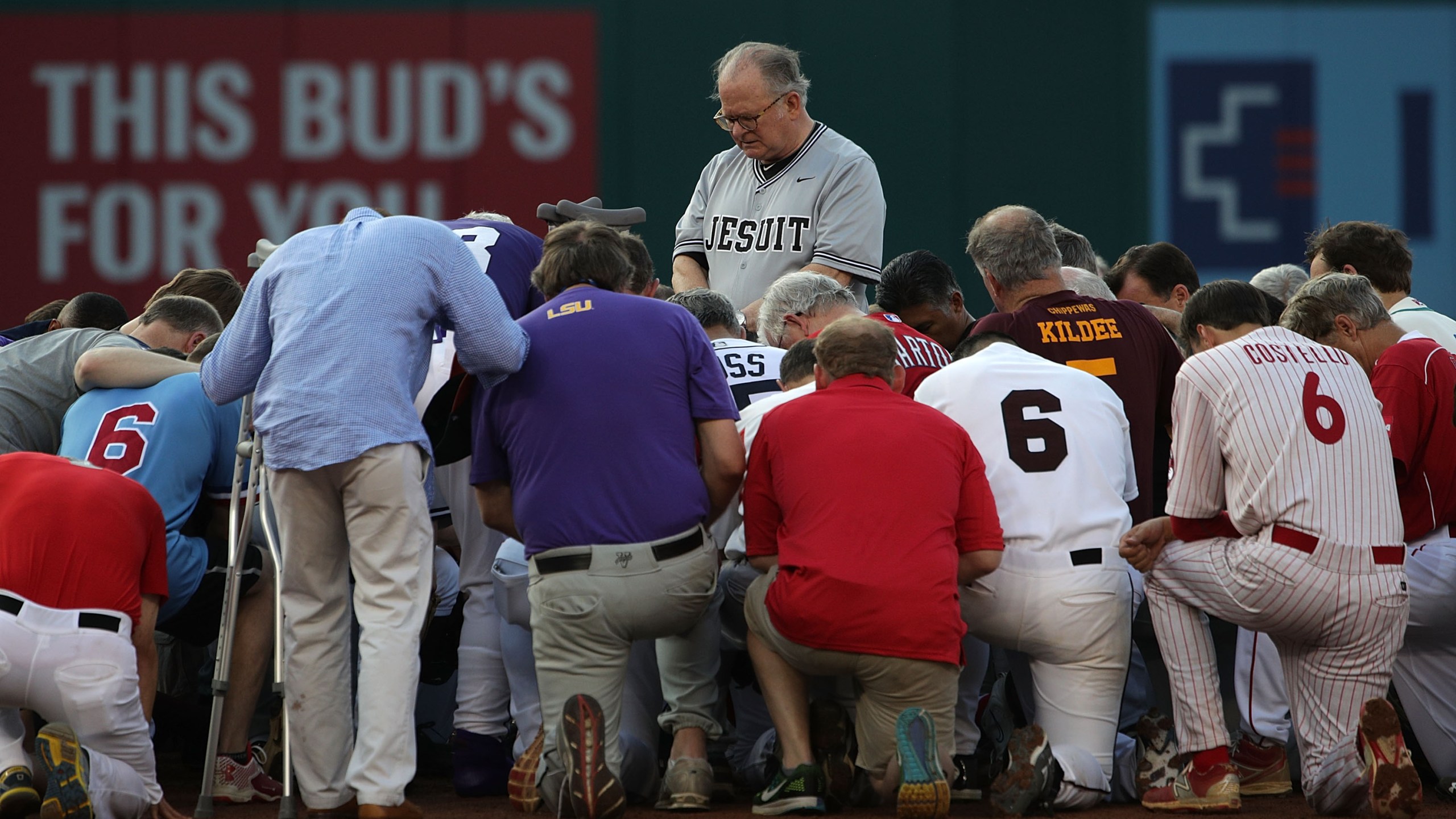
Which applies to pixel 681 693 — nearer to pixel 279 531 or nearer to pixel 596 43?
pixel 279 531

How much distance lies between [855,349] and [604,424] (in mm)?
735

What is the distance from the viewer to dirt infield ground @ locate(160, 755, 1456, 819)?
14.1ft

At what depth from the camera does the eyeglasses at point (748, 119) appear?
595 cm

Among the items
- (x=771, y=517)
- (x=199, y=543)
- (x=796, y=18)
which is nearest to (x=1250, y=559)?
(x=771, y=517)

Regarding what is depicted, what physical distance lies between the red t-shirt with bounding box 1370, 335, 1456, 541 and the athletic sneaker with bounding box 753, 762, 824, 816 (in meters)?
2.02

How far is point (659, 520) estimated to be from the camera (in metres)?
4.20

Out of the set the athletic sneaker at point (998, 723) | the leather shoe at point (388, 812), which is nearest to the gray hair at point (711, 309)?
the athletic sneaker at point (998, 723)

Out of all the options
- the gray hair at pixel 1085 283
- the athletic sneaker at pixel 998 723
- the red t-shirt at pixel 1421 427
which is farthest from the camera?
the gray hair at pixel 1085 283

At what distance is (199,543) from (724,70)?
2656mm

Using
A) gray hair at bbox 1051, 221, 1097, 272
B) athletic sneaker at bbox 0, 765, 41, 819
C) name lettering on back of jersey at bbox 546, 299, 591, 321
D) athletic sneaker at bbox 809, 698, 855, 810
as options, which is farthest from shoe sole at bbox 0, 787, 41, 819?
gray hair at bbox 1051, 221, 1097, 272

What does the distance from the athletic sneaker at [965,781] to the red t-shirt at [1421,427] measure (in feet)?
5.09

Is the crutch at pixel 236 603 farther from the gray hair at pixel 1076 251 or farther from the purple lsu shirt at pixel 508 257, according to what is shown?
the gray hair at pixel 1076 251

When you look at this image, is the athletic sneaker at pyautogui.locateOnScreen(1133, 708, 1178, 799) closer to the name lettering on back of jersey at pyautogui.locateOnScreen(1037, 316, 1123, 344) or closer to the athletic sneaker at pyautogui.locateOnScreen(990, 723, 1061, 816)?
the athletic sneaker at pyautogui.locateOnScreen(990, 723, 1061, 816)

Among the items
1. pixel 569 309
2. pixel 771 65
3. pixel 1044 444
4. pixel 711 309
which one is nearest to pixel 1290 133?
pixel 771 65
